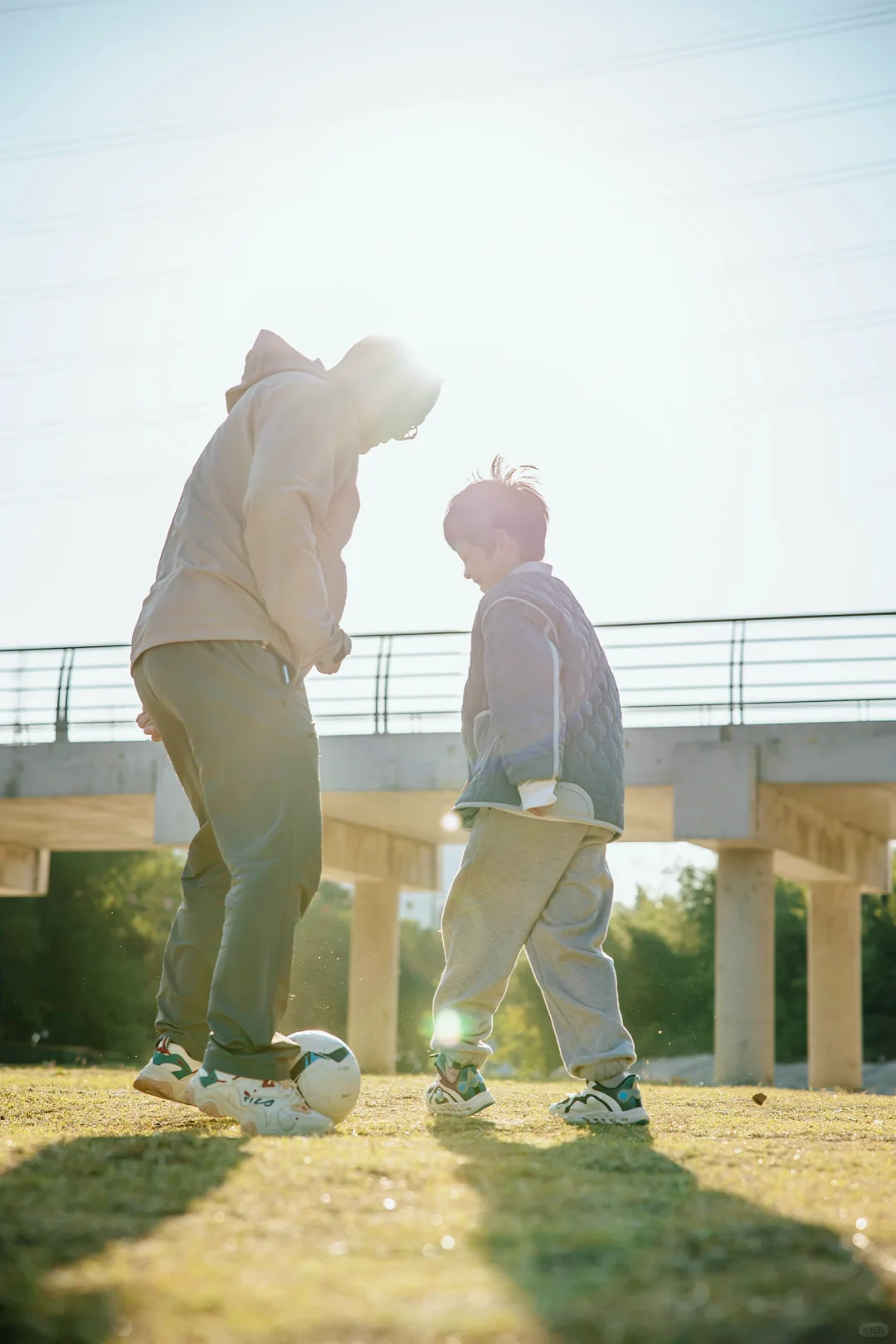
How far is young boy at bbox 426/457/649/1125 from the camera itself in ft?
13.3

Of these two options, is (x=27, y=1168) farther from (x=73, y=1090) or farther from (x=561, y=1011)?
(x=73, y=1090)

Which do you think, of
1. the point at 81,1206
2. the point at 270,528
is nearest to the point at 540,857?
the point at 270,528

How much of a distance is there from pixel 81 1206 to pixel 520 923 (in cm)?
Result: 232

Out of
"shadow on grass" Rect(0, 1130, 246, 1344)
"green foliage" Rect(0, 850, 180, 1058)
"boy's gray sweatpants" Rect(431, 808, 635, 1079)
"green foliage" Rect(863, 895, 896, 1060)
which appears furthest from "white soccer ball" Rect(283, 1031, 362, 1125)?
"green foliage" Rect(863, 895, 896, 1060)

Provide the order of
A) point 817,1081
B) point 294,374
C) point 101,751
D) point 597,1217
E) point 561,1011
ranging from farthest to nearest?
1. point 817,1081
2. point 101,751
3. point 561,1011
4. point 294,374
5. point 597,1217

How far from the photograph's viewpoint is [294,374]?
3.77m

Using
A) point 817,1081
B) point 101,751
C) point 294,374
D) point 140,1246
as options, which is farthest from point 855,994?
point 140,1246

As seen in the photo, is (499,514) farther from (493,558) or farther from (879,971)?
(879,971)

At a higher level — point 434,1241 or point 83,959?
point 434,1241

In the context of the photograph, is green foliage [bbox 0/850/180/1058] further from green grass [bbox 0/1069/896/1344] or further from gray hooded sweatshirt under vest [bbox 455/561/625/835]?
green grass [bbox 0/1069/896/1344]

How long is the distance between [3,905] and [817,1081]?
25.1 meters

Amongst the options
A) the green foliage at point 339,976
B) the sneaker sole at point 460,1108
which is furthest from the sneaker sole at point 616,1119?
the green foliage at point 339,976

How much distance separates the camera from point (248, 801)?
340cm

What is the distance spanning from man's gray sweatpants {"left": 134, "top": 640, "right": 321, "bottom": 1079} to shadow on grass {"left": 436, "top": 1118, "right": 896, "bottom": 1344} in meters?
0.90
